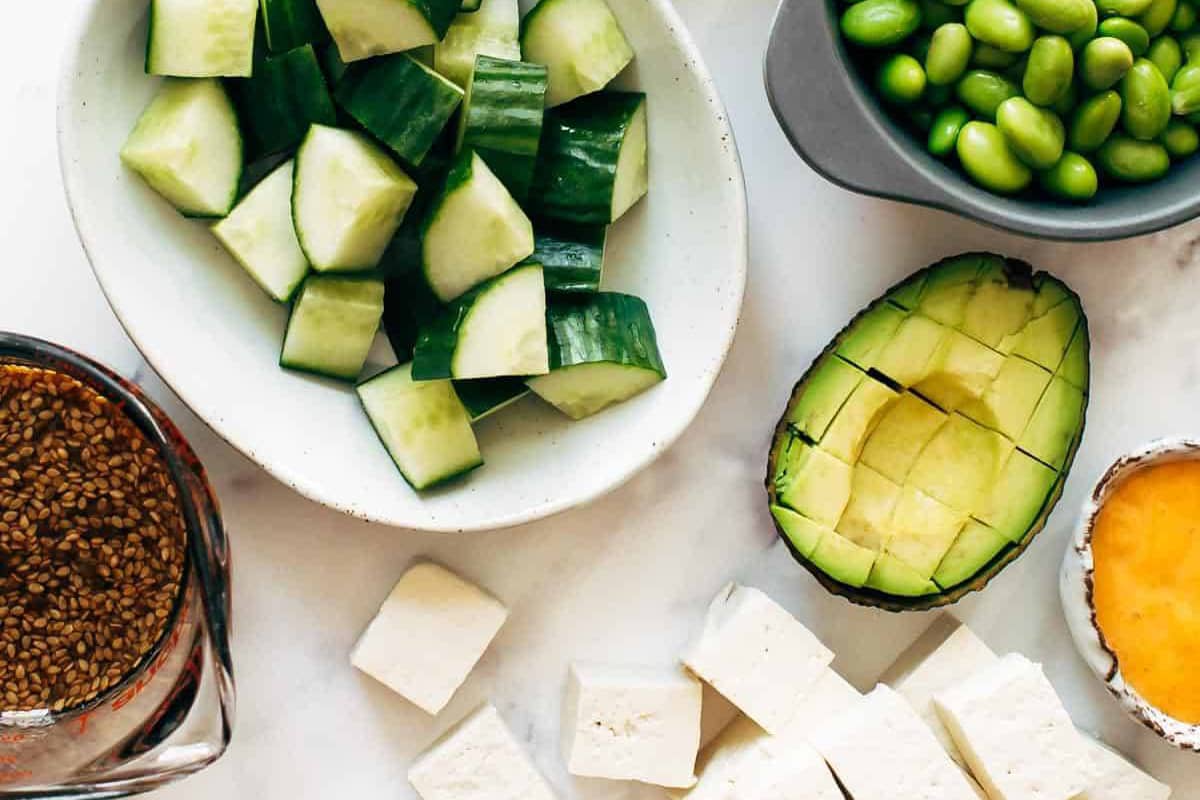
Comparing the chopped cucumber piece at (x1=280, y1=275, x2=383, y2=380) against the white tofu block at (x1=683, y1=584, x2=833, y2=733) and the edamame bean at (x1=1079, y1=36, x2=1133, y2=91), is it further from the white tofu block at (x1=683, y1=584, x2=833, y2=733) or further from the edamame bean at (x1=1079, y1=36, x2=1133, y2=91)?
the edamame bean at (x1=1079, y1=36, x2=1133, y2=91)

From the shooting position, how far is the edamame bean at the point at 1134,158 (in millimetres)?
1328

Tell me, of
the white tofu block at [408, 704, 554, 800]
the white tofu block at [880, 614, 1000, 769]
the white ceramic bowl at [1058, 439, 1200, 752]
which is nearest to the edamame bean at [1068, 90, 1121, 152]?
the white ceramic bowl at [1058, 439, 1200, 752]

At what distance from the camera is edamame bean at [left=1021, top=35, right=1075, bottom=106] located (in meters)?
1.25

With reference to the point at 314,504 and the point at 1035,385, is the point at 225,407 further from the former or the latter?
the point at 1035,385

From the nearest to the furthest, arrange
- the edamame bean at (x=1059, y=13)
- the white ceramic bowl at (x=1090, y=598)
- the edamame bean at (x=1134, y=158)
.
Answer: the edamame bean at (x=1059, y=13) < the edamame bean at (x=1134, y=158) < the white ceramic bowl at (x=1090, y=598)

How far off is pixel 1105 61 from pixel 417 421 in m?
0.82

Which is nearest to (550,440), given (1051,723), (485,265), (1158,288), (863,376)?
(485,265)

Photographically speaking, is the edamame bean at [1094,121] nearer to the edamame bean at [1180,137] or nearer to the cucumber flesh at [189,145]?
the edamame bean at [1180,137]

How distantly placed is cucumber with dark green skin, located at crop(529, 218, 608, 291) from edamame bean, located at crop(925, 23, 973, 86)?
405 mm

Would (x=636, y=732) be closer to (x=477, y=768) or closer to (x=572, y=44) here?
(x=477, y=768)

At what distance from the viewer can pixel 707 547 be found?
1.64 meters

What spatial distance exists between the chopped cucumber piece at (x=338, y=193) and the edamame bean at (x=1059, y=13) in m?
0.67

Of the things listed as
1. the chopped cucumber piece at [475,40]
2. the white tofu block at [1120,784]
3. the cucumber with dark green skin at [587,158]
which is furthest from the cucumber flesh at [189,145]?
the white tofu block at [1120,784]

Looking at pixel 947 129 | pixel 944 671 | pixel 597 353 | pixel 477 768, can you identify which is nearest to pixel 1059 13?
pixel 947 129
